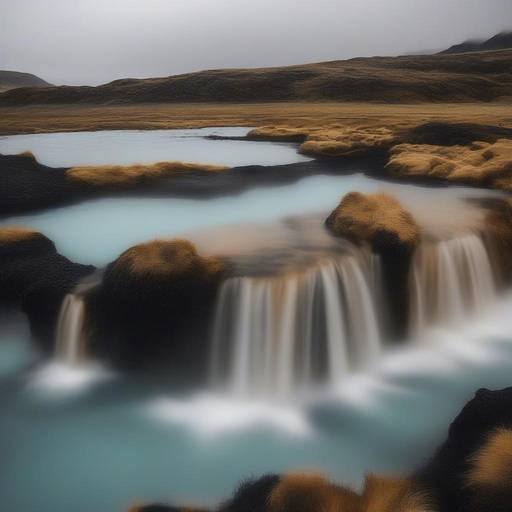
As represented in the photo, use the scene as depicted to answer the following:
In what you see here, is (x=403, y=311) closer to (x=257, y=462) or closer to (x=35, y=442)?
(x=257, y=462)

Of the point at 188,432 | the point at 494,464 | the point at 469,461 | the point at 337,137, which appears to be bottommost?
the point at 188,432

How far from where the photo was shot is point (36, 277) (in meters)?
9.55

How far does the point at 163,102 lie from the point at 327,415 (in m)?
89.0

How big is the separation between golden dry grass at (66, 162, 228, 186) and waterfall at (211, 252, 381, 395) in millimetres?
9989

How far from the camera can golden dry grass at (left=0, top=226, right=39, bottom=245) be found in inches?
423

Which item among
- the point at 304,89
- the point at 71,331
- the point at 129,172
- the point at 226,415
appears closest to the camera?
the point at 226,415

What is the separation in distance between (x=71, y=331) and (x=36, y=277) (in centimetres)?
176

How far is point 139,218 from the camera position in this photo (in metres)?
14.1

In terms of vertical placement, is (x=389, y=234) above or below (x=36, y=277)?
above

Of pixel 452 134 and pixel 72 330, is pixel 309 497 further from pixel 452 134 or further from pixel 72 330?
pixel 452 134

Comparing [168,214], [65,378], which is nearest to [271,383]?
[65,378]

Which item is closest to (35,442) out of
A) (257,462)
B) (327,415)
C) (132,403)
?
(132,403)

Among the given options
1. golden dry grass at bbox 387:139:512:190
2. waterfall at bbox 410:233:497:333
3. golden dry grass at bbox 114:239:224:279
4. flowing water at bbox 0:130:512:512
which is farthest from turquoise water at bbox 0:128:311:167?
golden dry grass at bbox 114:239:224:279

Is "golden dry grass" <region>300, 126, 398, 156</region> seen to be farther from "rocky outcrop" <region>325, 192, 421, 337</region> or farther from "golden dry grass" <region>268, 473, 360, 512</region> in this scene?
"golden dry grass" <region>268, 473, 360, 512</region>
